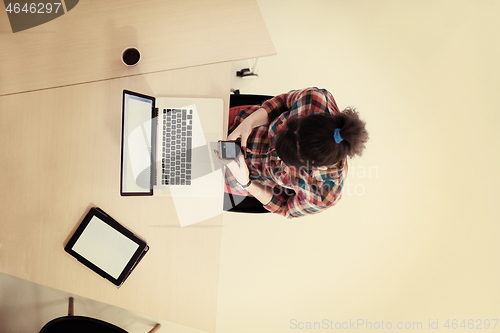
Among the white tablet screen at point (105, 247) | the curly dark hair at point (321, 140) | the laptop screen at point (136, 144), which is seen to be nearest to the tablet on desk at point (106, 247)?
the white tablet screen at point (105, 247)

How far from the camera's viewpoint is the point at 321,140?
643mm

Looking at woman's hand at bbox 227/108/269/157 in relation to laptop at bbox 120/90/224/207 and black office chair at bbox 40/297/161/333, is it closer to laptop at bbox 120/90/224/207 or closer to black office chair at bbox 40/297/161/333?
laptop at bbox 120/90/224/207

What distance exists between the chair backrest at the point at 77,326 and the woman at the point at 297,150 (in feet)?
2.83

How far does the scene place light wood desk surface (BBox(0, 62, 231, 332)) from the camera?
91 centimetres

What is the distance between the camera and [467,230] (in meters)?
1.33

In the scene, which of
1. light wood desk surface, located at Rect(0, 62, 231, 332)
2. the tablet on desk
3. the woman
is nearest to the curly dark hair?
the woman

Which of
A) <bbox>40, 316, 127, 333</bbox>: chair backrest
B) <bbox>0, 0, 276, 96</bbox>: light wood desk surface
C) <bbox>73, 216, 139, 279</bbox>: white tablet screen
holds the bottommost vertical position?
<bbox>40, 316, 127, 333</bbox>: chair backrest

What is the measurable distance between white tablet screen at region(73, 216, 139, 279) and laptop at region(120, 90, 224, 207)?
0.19 m

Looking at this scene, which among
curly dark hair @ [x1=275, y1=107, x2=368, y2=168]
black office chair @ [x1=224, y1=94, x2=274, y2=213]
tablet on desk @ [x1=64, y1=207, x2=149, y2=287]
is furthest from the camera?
black office chair @ [x1=224, y1=94, x2=274, y2=213]

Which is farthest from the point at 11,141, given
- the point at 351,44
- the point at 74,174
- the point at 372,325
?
the point at 372,325

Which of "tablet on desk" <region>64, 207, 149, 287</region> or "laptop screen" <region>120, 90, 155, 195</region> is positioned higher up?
"laptop screen" <region>120, 90, 155, 195</region>

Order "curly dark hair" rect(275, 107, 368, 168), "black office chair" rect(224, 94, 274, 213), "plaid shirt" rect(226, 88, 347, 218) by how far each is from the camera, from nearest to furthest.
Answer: "curly dark hair" rect(275, 107, 368, 168) < "plaid shirt" rect(226, 88, 347, 218) < "black office chair" rect(224, 94, 274, 213)

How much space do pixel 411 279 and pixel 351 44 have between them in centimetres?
149

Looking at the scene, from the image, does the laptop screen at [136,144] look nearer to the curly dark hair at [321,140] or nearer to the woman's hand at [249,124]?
the woman's hand at [249,124]
